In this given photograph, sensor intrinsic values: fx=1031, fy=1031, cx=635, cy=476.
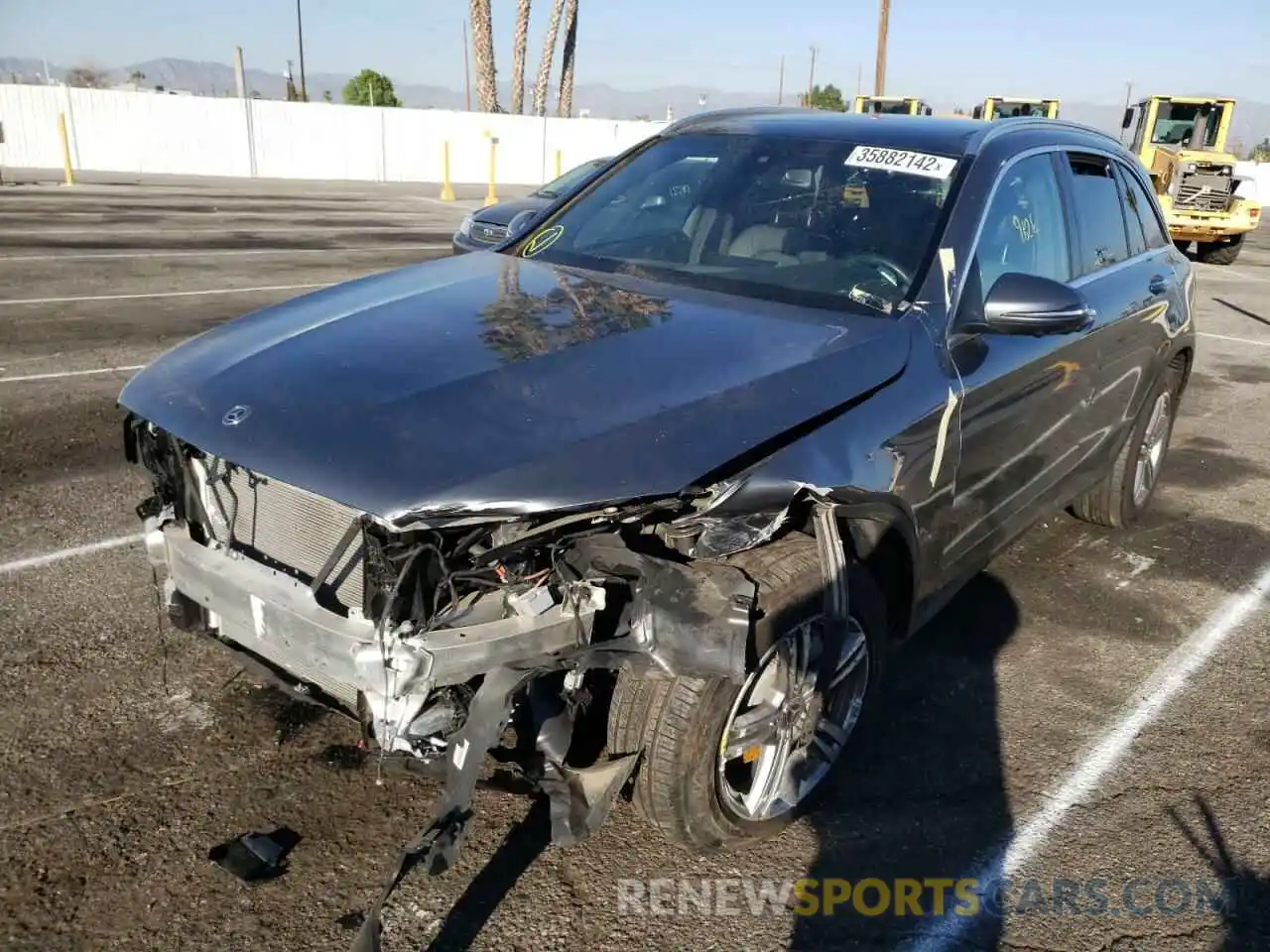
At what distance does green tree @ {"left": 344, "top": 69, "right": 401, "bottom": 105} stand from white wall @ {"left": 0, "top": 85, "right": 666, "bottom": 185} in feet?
104

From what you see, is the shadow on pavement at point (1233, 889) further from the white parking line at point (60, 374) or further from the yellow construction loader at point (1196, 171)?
the yellow construction loader at point (1196, 171)

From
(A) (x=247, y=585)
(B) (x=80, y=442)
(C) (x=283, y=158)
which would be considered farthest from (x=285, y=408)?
(C) (x=283, y=158)

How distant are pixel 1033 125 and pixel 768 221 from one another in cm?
122

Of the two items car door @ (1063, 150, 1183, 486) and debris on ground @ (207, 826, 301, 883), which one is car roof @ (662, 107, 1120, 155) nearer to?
car door @ (1063, 150, 1183, 486)

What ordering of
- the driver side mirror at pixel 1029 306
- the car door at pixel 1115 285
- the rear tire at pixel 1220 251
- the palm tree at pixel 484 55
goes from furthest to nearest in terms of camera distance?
the palm tree at pixel 484 55, the rear tire at pixel 1220 251, the car door at pixel 1115 285, the driver side mirror at pixel 1029 306

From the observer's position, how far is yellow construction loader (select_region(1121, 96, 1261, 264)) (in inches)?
767

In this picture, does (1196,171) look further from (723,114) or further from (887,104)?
(723,114)

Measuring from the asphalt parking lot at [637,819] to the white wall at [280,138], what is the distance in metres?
25.0

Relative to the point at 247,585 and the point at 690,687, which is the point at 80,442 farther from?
the point at 690,687

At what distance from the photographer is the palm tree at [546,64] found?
126ft

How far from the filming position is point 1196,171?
19812 millimetres

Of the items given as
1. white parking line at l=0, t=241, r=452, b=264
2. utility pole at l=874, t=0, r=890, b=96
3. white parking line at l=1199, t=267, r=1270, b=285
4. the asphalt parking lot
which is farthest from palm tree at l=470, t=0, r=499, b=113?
the asphalt parking lot

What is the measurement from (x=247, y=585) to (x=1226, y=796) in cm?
301

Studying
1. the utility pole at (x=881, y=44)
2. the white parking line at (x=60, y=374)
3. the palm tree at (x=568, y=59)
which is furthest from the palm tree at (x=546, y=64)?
the white parking line at (x=60, y=374)
